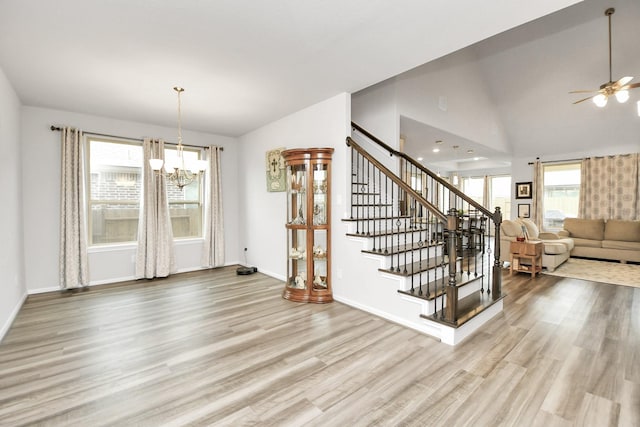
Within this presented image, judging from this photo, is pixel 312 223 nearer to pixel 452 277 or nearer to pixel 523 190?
pixel 452 277

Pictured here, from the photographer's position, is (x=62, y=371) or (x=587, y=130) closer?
(x=62, y=371)

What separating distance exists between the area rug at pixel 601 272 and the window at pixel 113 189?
7734 mm

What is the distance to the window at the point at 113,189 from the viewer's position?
4793mm

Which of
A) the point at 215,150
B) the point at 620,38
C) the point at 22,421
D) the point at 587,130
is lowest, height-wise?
the point at 22,421

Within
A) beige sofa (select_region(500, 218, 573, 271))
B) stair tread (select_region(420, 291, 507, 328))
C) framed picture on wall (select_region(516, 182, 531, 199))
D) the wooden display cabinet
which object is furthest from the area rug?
the wooden display cabinet

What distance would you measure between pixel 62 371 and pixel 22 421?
58cm

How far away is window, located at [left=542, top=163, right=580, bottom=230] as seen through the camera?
8.05 m

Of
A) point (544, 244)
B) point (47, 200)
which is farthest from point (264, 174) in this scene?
point (544, 244)

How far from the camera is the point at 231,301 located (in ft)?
12.7

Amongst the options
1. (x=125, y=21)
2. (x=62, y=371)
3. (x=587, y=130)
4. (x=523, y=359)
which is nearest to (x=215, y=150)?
(x=125, y=21)

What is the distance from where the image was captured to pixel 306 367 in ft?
7.56

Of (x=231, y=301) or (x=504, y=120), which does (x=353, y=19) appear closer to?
(x=231, y=301)

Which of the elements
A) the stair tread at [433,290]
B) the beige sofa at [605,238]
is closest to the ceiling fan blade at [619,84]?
the stair tread at [433,290]

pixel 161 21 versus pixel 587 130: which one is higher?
pixel 587 130
